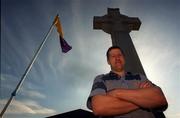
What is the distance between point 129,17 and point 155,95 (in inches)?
278

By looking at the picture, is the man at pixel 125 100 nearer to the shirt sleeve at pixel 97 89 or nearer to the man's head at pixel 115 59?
the shirt sleeve at pixel 97 89

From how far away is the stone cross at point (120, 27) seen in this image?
7529 millimetres

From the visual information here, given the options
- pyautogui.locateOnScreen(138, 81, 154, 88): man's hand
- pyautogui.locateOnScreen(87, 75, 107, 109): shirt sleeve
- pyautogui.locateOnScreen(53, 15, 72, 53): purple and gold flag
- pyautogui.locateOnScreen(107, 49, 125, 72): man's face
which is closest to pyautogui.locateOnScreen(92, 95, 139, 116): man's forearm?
pyautogui.locateOnScreen(87, 75, 107, 109): shirt sleeve

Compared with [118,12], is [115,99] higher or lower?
lower

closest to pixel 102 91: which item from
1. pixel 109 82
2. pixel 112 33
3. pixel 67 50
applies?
pixel 109 82

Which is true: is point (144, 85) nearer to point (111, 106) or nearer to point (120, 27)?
point (111, 106)

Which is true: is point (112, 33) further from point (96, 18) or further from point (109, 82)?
point (109, 82)

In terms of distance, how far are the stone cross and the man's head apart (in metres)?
3.99

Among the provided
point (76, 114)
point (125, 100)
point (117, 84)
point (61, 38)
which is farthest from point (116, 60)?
point (61, 38)

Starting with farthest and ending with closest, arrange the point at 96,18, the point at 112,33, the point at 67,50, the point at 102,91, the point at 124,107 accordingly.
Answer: the point at 67,50, the point at 96,18, the point at 112,33, the point at 102,91, the point at 124,107

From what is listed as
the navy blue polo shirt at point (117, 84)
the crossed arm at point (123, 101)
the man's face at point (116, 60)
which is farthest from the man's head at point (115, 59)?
the crossed arm at point (123, 101)

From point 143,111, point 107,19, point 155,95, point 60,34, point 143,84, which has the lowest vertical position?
point 143,111

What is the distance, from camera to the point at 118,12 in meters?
9.51

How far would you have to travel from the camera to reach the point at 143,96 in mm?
2592
